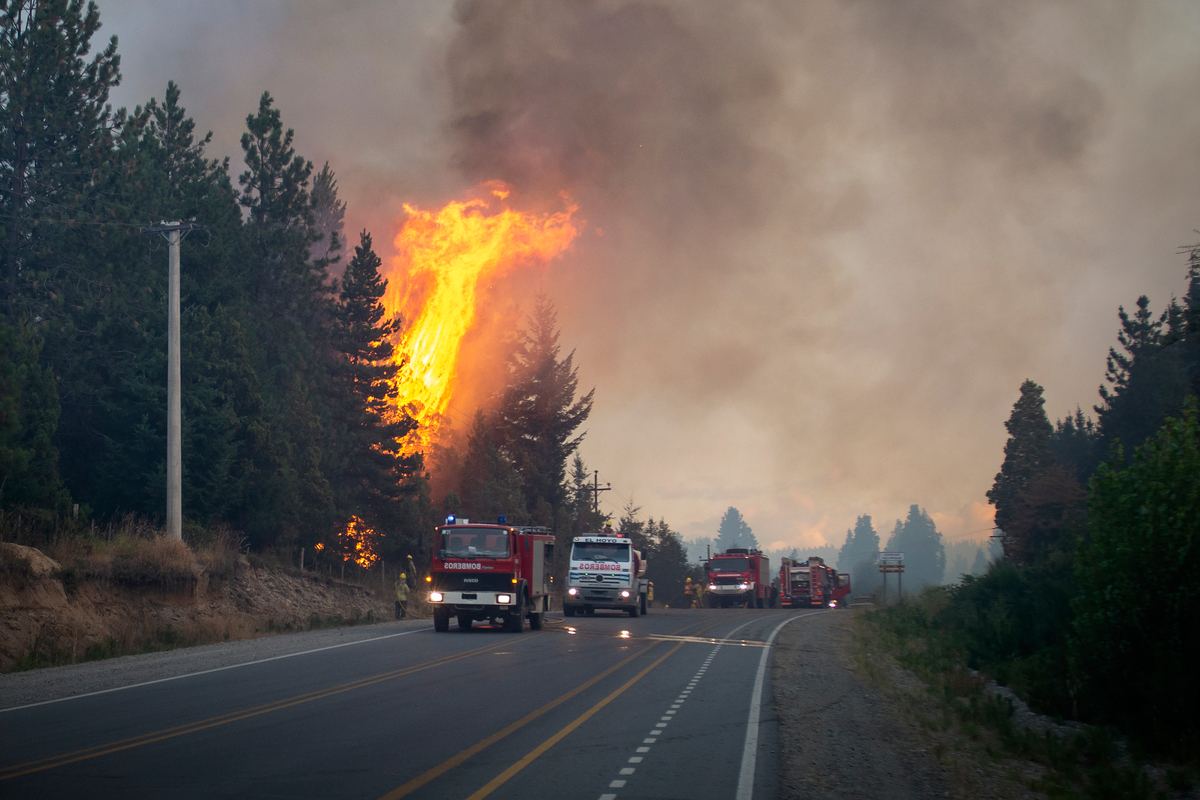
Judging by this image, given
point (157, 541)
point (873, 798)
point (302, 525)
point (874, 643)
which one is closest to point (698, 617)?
point (874, 643)

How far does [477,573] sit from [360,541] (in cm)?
3471

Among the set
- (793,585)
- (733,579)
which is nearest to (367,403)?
(733,579)

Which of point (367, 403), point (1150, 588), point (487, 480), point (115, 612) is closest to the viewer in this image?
point (1150, 588)

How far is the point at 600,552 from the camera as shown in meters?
48.2

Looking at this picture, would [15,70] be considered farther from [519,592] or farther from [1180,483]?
[1180,483]

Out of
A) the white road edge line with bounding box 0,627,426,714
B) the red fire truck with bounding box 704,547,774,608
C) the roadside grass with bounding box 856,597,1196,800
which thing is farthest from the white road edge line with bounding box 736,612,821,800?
the red fire truck with bounding box 704,547,774,608

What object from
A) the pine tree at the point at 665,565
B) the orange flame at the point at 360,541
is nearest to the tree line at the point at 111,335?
the orange flame at the point at 360,541

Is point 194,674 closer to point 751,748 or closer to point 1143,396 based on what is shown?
point 751,748

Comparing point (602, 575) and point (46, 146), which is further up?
point (46, 146)

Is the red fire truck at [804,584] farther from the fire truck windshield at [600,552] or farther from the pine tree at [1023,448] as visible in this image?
the fire truck windshield at [600,552]

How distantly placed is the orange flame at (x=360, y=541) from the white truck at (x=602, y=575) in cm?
2041

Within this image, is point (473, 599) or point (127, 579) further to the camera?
point (473, 599)

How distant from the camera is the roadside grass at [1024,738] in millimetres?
13305

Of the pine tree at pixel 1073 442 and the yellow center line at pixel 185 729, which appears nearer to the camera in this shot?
the yellow center line at pixel 185 729
